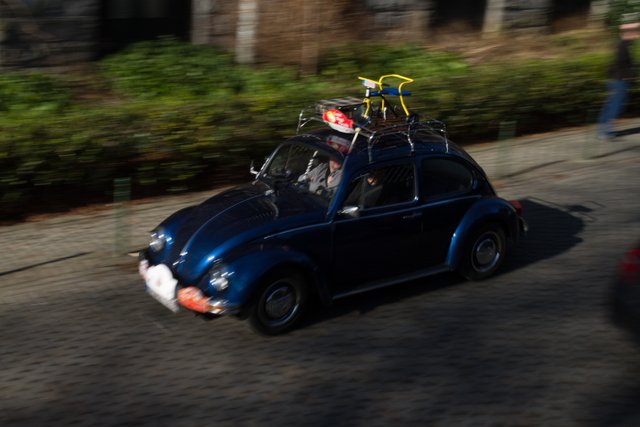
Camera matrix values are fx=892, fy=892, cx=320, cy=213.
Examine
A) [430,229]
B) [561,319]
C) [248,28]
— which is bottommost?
[561,319]

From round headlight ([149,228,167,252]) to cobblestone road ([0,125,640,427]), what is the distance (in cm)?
57

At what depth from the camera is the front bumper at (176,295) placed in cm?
721

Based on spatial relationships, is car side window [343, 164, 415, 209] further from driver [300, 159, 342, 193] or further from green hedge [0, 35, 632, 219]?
green hedge [0, 35, 632, 219]

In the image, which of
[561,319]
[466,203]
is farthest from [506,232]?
[561,319]

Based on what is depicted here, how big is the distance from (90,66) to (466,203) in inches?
323

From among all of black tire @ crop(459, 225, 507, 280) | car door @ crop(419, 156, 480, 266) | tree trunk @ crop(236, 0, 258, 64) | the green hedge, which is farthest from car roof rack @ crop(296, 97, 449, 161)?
tree trunk @ crop(236, 0, 258, 64)

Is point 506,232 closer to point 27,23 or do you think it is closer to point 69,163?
point 69,163

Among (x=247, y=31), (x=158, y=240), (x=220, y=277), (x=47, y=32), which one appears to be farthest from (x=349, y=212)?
(x=247, y=31)

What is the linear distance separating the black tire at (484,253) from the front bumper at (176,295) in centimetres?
260

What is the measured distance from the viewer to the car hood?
295 inches

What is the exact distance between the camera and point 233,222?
25.4 feet

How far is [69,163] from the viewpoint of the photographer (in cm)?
1051

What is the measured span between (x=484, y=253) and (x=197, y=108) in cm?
441

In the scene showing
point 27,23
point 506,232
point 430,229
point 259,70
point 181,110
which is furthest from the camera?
point 259,70
